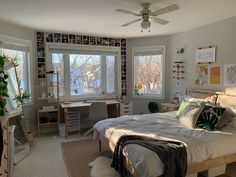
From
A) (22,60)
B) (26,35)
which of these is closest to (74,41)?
(26,35)

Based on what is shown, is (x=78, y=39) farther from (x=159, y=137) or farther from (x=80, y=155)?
(x=159, y=137)

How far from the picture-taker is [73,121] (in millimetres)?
4773

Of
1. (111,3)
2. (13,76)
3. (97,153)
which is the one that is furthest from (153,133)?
(13,76)

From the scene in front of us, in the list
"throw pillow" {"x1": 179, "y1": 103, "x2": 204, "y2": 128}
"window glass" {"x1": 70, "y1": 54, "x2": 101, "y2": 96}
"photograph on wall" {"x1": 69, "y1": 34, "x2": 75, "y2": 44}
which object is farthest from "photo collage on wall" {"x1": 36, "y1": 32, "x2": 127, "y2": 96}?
"throw pillow" {"x1": 179, "y1": 103, "x2": 204, "y2": 128}

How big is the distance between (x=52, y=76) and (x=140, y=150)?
11.1 ft

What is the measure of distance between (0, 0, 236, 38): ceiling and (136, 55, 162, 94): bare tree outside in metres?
1.20

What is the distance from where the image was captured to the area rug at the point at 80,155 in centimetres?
298

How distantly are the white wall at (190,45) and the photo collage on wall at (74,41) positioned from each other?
159 mm

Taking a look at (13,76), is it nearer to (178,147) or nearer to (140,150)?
(140,150)

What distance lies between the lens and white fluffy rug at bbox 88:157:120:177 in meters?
2.79

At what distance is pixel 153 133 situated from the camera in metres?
2.80

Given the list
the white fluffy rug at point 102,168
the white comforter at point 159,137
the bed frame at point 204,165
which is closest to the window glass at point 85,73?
the white comforter at point 159,137

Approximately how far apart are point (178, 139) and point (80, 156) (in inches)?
70.7

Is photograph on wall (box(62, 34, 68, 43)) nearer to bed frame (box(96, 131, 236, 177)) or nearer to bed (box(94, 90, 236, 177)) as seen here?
bed (box(94, 90, 236, 177))
